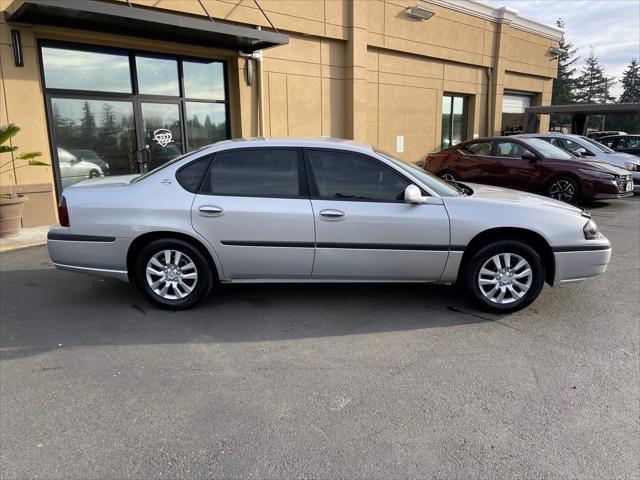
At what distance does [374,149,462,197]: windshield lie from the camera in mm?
4621

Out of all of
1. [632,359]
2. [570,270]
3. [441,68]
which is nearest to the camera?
[632,359]

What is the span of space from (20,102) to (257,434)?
8.10m

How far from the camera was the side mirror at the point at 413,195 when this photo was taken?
4.31m

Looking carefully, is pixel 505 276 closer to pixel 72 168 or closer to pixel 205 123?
pixel 72 168

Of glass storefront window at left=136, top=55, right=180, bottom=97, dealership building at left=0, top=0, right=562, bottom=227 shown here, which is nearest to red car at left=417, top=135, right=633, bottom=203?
dealership building at left=0, top=0, right=562, bottom=227

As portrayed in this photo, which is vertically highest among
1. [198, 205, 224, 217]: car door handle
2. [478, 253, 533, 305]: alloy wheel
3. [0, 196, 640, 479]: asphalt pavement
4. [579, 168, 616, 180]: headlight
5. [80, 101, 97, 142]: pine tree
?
[80, 101, 97, 142]: pine tree

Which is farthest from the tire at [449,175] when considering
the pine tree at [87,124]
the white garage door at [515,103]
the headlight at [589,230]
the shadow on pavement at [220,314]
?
the white garage door at [515,103]

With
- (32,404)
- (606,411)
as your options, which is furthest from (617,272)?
(32,404)

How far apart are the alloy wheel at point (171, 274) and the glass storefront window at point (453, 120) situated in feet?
48.8

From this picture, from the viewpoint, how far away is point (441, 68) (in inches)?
660

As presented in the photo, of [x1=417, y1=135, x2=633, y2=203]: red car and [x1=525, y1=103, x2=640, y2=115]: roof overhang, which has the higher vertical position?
[x1=525, y1=103, x2=640, y2=115]: roof overhang

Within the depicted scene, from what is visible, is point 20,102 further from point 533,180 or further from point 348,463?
point 533,180

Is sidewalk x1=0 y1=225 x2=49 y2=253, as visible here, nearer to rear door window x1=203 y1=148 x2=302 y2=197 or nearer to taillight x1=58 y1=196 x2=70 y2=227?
taillight x1=58 y1=196 x2=70 y2=227

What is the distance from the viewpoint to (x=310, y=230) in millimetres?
4402
